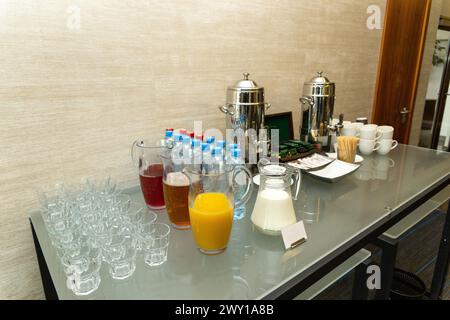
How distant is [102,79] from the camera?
3.20 feet

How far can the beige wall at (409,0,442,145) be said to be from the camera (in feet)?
8.03

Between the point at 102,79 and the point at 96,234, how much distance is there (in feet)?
1.58

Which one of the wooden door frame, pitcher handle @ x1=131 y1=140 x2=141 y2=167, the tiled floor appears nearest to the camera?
pitcher handle @ x1=131 y1=140 x2=141 y2=167

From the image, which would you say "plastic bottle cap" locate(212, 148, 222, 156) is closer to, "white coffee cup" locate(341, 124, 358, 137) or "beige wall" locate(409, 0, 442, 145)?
"white coffee cup" locate(341, 124, 358, 137)

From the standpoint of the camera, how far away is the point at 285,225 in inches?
31.4

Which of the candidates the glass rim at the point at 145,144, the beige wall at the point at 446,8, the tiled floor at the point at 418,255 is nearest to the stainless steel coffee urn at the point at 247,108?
the glass rim at the point at 145,144

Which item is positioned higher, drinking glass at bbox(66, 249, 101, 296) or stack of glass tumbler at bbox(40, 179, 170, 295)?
stack of glass tumbler at bbox(40, 179, 170, 295)

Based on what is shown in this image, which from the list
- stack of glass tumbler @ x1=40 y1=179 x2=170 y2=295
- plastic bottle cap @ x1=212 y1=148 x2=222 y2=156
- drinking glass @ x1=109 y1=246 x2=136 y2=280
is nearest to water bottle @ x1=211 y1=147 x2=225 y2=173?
plastic bottle cap @ x1=212 y1=148 x2=222 y2=156

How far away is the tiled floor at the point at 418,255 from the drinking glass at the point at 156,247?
43.4 inches

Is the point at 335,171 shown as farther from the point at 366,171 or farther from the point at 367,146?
the point at 367,146

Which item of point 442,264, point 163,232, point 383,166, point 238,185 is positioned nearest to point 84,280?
point 163,232

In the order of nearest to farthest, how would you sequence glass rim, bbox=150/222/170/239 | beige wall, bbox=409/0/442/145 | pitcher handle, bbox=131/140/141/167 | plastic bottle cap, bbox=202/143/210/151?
glass rim, bbox=150/222/170/239 → plastic bottle cap, bbox=202/143/210/151 → pitcher handle, bbox=131/140/141/167 → beige wall, bbox=409/0/442/145

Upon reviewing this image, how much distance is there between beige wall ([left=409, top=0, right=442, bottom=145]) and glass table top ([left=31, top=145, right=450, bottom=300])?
1694 mm
